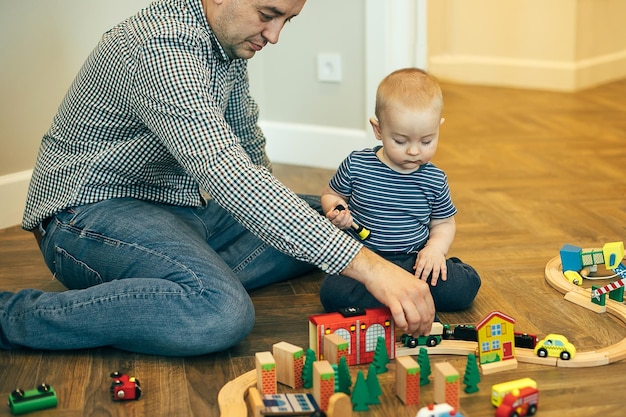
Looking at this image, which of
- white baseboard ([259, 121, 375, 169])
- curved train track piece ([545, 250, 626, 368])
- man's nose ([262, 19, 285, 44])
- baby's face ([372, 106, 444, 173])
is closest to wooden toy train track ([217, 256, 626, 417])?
curved train track piece ([545, 250, 626, 368])

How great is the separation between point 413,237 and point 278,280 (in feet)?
1.13

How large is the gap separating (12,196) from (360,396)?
148 centimetres

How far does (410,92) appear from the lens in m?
1.67

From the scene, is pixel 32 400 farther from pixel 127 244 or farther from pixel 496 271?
pixel 496 271

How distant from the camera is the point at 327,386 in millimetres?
1323

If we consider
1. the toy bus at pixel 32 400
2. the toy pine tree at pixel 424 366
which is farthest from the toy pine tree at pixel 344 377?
the toy bus at pixel 32 400

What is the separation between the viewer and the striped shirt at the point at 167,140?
1.47m

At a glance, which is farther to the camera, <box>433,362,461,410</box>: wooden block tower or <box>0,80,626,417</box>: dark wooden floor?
<box>0,80,626,417</box>: dark wooden floor

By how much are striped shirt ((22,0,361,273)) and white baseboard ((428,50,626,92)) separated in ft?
10.0

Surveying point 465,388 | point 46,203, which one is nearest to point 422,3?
point 46,203

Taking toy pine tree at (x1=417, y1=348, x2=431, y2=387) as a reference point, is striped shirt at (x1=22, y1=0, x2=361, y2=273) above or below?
above

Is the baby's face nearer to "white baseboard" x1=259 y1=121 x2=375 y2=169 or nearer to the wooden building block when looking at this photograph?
the wooden building block

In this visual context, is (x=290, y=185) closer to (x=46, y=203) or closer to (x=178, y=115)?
(x=46, y=203)

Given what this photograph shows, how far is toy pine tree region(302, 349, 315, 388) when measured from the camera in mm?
1434
